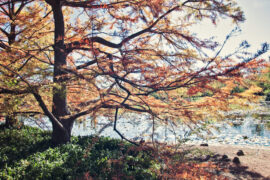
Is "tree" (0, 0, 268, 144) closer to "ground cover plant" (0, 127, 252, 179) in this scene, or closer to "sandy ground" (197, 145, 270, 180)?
"ground cover plant" (0, 127, 252, 179)

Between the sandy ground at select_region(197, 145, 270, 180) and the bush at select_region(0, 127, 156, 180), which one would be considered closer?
the bush at select_region(0, 127, 156, 180)

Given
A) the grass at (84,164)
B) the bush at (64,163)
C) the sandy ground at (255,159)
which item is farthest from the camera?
the sandy ground at (255,159)

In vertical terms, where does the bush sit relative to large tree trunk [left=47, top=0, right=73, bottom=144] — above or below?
below

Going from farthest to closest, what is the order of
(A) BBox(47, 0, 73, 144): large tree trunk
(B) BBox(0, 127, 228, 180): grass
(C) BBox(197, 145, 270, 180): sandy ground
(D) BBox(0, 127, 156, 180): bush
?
(C) BBox(197, 145, 270, 180): sandy ground < (A) BBox(47, 0, 73, 144): large tree trunk < (D) BBox(0, 127, 156, 180): bush < (B) BBox(0, 127, 228, 180): grass

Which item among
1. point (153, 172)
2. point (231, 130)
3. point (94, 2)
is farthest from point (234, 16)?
point (231, 130)

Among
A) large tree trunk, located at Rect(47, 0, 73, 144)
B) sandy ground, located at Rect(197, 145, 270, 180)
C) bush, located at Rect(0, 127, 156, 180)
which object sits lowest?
sandy ground, located at Rect(197, 145, 270, 180)

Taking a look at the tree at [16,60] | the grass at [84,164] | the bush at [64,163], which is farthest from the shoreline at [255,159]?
the tree at [16,60]

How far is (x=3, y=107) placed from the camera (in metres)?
3.88

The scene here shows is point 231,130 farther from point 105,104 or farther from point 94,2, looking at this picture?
point 94,2

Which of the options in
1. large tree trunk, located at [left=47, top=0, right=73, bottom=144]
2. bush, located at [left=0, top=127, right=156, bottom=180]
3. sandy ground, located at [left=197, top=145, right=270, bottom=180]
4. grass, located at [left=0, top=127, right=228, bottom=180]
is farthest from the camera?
sandy ground, located at [left=197, top=145, right=270, bottom=180]

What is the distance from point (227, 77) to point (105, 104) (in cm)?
286

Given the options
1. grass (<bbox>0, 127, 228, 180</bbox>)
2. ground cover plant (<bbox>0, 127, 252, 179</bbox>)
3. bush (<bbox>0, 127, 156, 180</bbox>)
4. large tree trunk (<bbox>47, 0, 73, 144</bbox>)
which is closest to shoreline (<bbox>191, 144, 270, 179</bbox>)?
ground cover plant (<bbox>0, 127, 252, 179</bbox>)

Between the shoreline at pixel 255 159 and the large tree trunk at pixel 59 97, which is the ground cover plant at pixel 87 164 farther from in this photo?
the shoreline at pixel 255 159

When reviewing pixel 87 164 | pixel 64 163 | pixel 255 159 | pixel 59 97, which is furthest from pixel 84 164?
pixel 255 159
